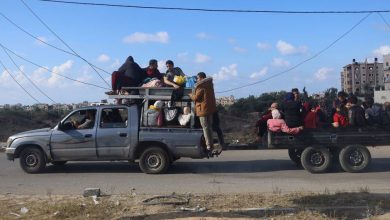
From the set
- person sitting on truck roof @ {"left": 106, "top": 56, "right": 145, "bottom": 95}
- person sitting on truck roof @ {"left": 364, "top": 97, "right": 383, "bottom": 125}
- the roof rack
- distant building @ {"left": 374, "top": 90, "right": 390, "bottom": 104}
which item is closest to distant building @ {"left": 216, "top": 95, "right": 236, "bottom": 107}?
distant building @ {"left": 374, "top": 90, "right": 390, "bottom": 104}

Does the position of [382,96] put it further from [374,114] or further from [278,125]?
[278,125]

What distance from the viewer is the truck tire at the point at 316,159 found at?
524 inches

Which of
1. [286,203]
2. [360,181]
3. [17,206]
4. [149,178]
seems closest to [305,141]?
[360,181]

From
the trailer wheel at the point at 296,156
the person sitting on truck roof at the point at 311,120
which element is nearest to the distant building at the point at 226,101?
the trailer wheel at the point at 296,156

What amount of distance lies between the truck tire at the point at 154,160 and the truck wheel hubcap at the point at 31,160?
2.71m

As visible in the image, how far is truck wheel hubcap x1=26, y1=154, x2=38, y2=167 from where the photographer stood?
13.6 metres

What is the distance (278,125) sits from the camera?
13.5 meters

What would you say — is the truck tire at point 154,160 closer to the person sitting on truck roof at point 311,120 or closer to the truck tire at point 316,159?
the truck tire at point 316,159

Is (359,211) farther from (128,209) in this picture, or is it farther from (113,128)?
(113,128)

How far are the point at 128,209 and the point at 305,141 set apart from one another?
6.32 m

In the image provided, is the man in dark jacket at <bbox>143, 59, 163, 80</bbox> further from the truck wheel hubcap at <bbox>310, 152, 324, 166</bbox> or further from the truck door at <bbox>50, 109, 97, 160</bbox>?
the truck wheel hubcap at <bbox>310, 152, 324, 166</bbox>

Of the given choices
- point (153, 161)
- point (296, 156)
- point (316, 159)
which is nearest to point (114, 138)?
point (153, 161)

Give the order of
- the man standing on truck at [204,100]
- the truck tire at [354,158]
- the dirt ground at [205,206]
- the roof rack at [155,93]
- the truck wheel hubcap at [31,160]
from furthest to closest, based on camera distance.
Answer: the truck wheel hubcap at [31,160] < the truck tire at [354,158] < the roof rack at [155,93] < the man standing on truck at [204,100] < the dirt ground at [205,206]

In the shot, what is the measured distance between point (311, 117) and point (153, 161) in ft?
13.4
